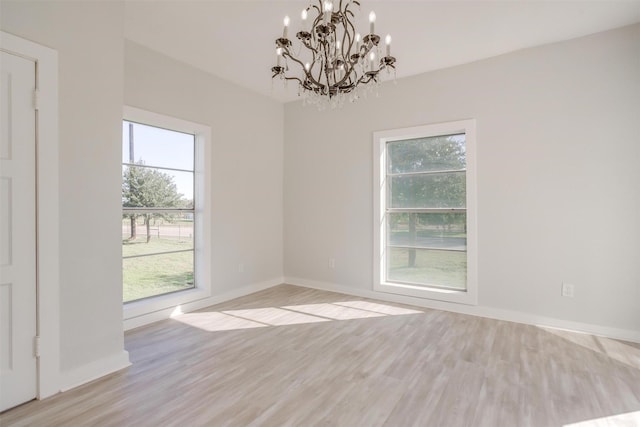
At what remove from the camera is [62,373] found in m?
2.15

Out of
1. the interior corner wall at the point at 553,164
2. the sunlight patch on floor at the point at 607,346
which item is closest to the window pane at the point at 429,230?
the interior corner wall at the point at 553,164

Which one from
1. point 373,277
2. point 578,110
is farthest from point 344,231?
point 578,110

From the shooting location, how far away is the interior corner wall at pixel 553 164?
300 centimetres

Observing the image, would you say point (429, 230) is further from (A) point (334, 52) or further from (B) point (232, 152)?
(B) point (232, 152)

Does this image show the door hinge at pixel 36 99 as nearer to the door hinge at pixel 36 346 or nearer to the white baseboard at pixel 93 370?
the door hinge at pixel 36 346

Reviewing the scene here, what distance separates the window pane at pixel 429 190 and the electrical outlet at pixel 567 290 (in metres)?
1.29

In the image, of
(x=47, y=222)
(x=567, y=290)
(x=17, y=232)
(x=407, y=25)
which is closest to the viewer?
(x=17, y=232)

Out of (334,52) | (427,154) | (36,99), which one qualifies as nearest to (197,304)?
(36,99)

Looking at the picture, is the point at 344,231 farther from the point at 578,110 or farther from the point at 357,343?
the point at 578,110

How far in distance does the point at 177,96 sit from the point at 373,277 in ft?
10.9

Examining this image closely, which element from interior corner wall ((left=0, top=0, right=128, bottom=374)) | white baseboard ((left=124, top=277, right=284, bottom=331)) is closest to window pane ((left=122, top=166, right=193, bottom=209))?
interior corner wall ((left=0, top=0, right=128, bottom=374))

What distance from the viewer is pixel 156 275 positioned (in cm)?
370

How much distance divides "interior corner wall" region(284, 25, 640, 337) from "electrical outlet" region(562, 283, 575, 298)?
0.04 m

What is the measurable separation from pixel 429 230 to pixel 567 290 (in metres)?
1.51
